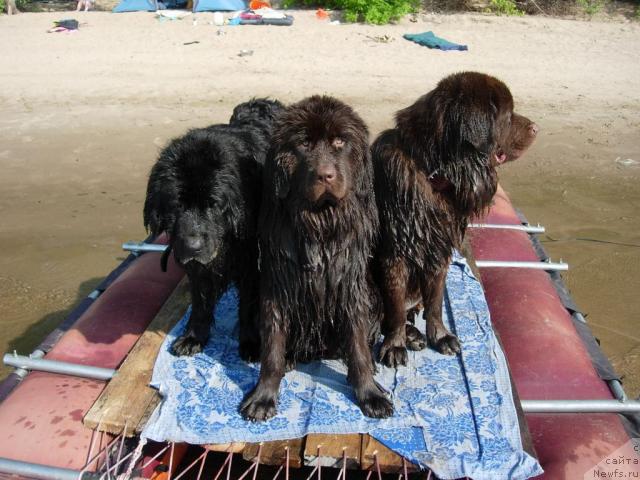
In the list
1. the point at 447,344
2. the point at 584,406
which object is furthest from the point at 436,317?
the point at 584,406

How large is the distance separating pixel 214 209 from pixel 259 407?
3.18ft

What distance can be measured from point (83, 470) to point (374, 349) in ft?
5.27

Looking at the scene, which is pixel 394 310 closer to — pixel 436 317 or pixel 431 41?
pixel 436 317

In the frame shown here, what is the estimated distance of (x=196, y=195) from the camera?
106 inches

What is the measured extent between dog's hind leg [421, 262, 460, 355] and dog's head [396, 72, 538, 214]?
1.48ft

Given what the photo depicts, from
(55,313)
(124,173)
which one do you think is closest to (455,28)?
(124,173)

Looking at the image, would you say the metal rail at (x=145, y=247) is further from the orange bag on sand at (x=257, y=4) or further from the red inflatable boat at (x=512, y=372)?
the orange bag on sand at (x=257, y=4)

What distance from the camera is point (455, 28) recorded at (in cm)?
1337

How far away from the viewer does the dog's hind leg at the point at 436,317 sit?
3.18m

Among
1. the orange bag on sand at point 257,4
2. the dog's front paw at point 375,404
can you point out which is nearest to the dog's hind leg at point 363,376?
the dog's front paw at point 375,404

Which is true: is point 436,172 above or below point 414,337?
above

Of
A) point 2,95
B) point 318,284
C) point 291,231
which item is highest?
point 291,231

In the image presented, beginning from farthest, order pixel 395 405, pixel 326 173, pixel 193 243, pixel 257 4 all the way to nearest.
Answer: pixel 257 4 < pixel 395 405 < pixel 193 243 < pixel 326 173

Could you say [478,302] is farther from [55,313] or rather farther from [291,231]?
[55,313]
